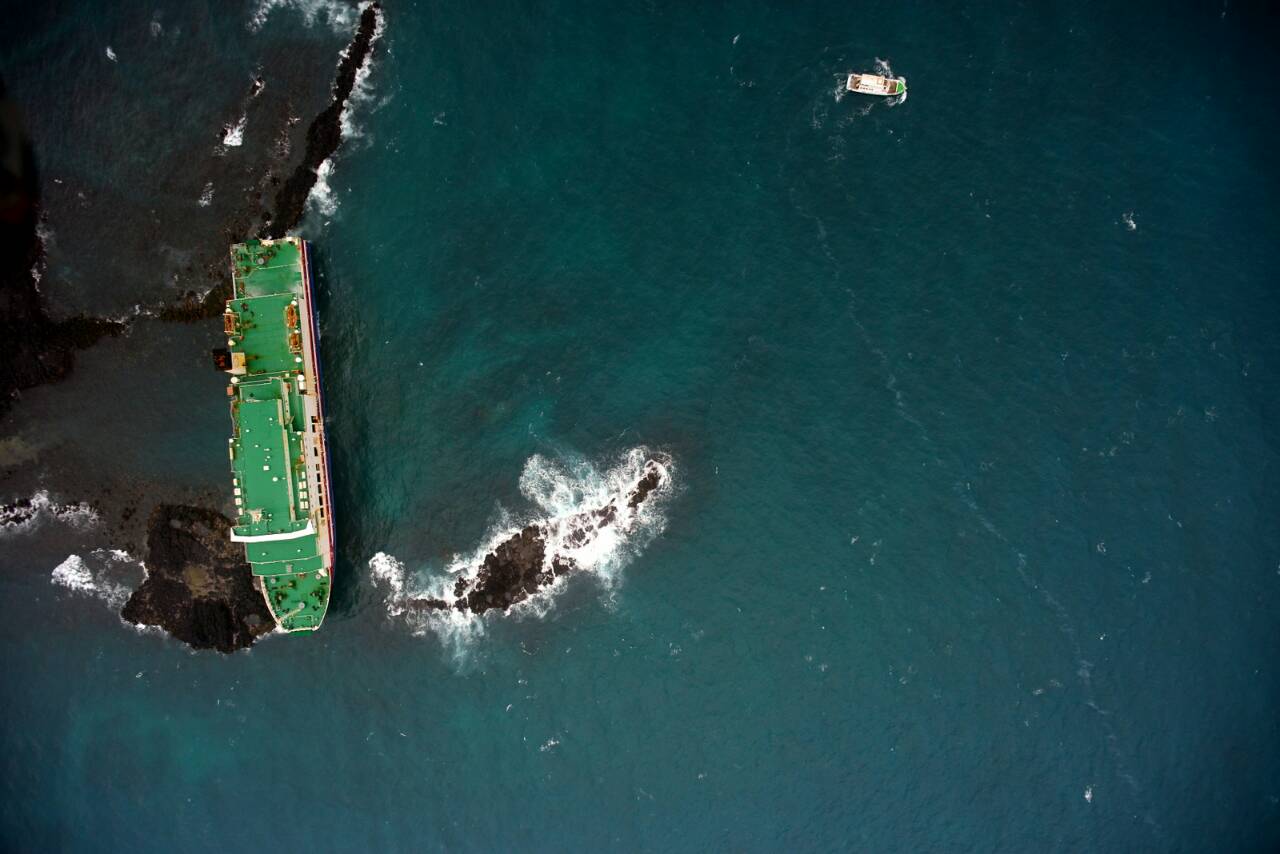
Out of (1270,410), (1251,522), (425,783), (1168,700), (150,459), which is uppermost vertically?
(1270,410)

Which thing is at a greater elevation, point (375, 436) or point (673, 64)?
point (673, 64)

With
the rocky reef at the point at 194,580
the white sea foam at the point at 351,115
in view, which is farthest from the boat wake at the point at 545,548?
the white sea foam at the point at 351,115

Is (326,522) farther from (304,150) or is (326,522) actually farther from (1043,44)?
(1043,44)

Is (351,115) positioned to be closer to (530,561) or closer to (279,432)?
(279,432)

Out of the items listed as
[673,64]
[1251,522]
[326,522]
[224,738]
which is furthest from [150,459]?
[1251,522]

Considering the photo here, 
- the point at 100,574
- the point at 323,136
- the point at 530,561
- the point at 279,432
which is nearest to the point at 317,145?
the point at 323,136

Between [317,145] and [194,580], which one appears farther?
[194,580]

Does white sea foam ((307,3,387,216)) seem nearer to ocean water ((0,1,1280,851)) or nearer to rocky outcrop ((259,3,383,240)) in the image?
rocky outcrop ((259,3,383,240))
